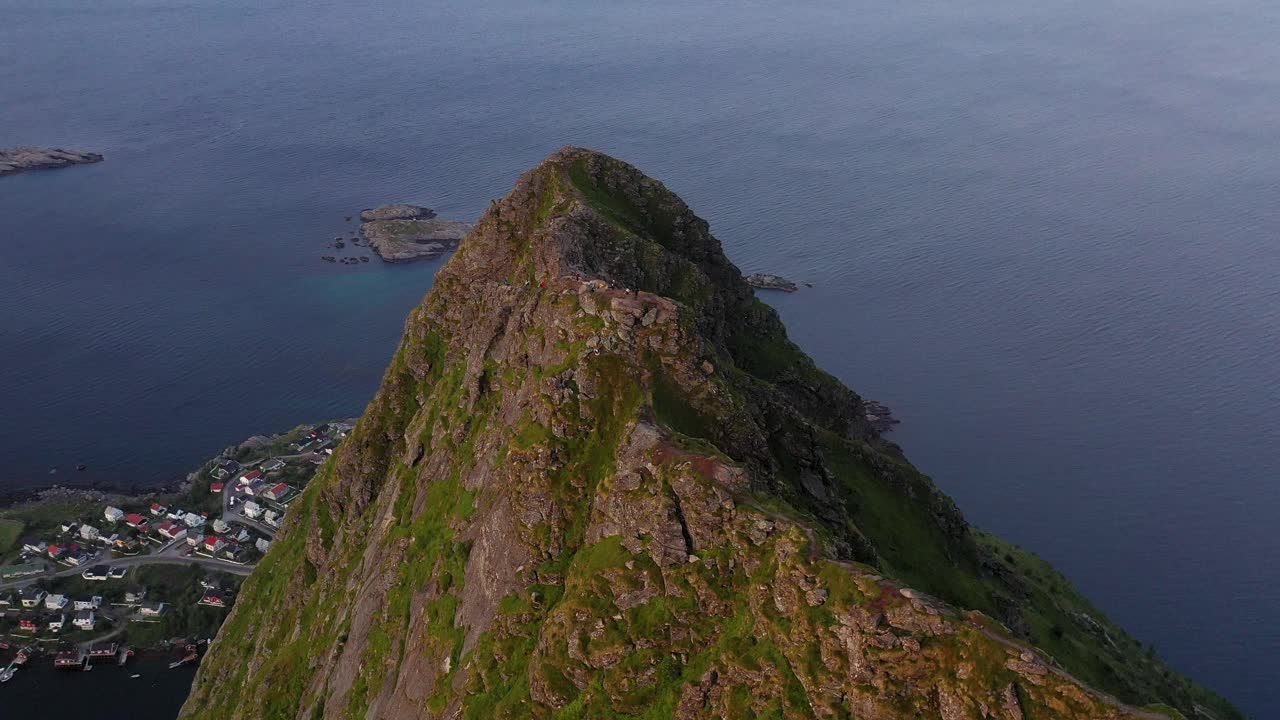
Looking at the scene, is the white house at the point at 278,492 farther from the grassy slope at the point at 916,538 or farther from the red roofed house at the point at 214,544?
the grassy slope at the point at 916,538

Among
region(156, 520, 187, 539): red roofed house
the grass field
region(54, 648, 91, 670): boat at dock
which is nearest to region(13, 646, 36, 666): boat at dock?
region(54, 648, 91, 670): boat at dock

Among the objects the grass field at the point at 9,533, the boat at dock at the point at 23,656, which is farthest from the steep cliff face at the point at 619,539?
the grass field at the point at 9,533

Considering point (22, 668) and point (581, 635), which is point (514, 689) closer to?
point (581, 635)

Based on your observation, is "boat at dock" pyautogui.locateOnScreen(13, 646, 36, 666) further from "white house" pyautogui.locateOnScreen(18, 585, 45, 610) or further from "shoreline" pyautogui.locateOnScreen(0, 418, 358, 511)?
"shoreline" pyautogui.locateOnScreen(0, 418, 358, 511)

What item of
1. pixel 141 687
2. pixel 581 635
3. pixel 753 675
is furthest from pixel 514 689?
pixel 141 687

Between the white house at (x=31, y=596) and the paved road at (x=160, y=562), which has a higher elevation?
the paved road at (x=160, y=562)
